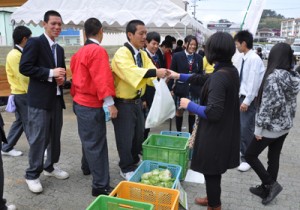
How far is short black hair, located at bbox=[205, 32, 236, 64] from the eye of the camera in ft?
7.42

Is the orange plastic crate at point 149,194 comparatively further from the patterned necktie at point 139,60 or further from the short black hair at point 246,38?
the short black hair at point 246,38

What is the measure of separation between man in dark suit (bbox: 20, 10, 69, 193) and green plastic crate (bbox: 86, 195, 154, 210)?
1328mm

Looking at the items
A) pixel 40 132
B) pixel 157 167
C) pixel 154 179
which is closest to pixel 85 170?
pixel 40 132

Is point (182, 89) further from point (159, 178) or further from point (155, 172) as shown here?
point (159, 178)

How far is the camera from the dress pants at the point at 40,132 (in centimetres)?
310

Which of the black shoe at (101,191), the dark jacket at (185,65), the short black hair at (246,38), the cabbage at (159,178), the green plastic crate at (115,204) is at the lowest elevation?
the black shoe at (101,191)

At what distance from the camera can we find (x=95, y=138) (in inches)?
118

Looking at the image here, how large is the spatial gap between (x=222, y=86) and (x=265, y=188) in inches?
66.4

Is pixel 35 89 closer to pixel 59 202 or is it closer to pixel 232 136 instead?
pixel 59 202

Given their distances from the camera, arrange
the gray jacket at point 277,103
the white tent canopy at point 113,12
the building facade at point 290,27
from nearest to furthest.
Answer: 1. the gray jacket at point 277,103
2. the white tent canopy at point 113,12
3. the building facade at point 290,27

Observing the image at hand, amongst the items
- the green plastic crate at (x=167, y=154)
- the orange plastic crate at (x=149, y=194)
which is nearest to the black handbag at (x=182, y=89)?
the green plastic crate at (x=167, y=154)

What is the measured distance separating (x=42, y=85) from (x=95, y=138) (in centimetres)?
83

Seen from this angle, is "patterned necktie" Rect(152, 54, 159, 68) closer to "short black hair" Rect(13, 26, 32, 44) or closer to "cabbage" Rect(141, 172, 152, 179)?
"short black hair" Rect(13, 26, 32, 44)

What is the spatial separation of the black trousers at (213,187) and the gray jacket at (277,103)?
2.47 ft
